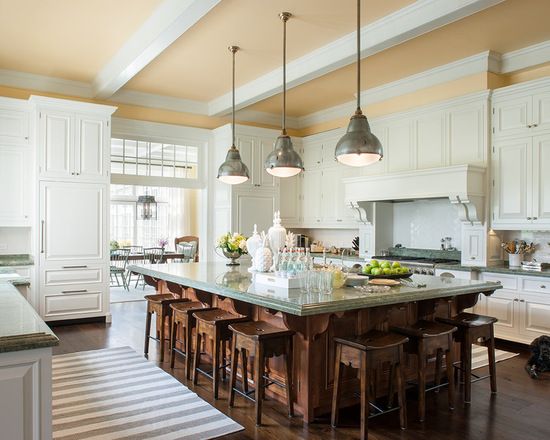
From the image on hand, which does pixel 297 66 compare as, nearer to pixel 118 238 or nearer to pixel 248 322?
pixel 248 322

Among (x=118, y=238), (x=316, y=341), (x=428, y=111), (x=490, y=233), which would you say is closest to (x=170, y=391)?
(x=316, y=341)

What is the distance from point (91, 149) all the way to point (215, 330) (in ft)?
11.4

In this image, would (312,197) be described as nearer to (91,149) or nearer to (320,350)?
(91,149)

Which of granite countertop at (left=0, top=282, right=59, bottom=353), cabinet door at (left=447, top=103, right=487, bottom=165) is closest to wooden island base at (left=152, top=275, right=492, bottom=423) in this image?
granite countertop at (left=0, top=282, right=59, bottom=353)

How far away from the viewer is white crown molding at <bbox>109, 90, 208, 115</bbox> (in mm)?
6578

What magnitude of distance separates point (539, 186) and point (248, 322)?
3.36 metres

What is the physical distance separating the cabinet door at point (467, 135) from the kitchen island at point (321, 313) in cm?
205

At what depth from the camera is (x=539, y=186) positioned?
15.5 feet

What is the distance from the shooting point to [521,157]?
16.0 ft

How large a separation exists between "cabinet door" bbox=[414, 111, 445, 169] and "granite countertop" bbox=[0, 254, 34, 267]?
15.9ft

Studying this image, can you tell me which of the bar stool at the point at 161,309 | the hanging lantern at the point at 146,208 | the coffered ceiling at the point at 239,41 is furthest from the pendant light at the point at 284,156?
the hanging lantern at the point at 146,208

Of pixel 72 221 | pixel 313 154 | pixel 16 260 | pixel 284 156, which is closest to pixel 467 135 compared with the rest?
pixel 284 156

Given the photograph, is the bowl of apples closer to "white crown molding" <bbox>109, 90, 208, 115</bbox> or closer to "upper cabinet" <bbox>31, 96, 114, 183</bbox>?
"upper cabinet" <bbox>31, 96, 114, 183</bbox>

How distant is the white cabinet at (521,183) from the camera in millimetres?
4703
